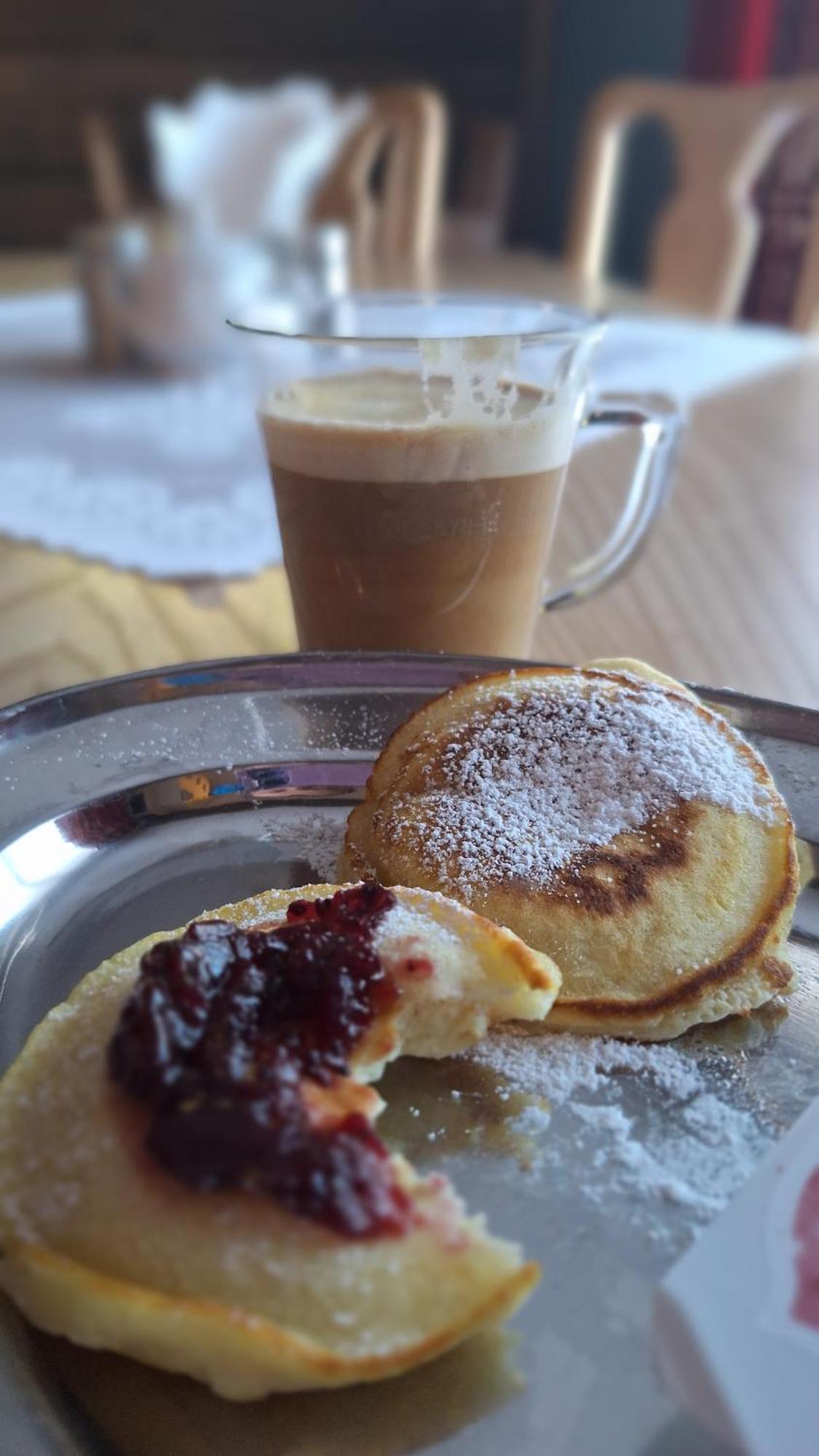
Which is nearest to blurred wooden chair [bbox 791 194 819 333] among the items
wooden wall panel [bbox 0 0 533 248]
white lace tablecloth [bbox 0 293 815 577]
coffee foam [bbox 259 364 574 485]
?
white lace tablecloth [bbox 0 293 815 577]

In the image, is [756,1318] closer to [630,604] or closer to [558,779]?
[558,779]

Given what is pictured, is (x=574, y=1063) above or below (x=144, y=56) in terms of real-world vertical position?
below

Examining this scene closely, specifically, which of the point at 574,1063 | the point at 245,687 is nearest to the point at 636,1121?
the point at 574,1063

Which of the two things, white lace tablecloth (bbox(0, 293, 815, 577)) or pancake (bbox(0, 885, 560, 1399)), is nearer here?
pancake (bbox(0, 885, 560, 1399))

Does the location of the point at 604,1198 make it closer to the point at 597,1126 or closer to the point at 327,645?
the point at 597,1126

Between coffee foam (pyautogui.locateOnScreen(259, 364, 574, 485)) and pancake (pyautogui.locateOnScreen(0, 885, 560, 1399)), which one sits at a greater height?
coffee foam (pyautogui.locateOnScreen(259, 364, 574, 485))

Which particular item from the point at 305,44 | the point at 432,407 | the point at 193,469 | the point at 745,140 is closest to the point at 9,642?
the point at 432,407

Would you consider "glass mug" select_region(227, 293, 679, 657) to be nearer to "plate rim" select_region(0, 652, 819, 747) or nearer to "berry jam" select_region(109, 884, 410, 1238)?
"plate rim" select_region(0, 652, 819, 747)
